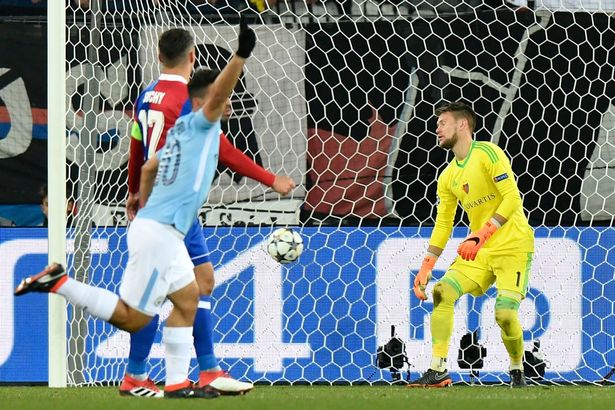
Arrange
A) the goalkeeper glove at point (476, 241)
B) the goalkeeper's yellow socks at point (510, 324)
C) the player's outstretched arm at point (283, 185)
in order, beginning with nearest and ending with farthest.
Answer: the player's outstretched arm at point (283, 185) → the goalkeeper glove at point (476, 241) → the goalkeeper's yellow socks at point (510, 324)

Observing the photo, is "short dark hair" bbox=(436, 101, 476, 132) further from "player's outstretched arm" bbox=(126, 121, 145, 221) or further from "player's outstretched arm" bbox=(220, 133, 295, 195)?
"player's outstretched arm" bbox=(126, 121, 145, 221)

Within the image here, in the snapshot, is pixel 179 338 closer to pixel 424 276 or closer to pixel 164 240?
pixel 164 240

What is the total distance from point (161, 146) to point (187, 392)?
4.05ft

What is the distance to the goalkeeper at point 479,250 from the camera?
24.5ft

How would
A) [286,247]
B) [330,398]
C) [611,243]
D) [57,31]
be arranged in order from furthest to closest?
[611,243] < [57,31] < [286,247] < [330,398]

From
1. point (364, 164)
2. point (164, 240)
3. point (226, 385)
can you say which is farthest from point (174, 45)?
point (364, 164)

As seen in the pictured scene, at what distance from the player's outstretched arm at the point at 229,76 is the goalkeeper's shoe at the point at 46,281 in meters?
0.92

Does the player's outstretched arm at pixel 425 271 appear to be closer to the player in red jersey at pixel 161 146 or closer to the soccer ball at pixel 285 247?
the soccer ball at pixel 285 247

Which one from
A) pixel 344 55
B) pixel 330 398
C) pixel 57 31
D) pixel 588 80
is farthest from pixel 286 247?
pixel 588 80

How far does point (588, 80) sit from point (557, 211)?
0.90 m

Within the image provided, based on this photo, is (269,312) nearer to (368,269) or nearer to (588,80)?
(368,269)

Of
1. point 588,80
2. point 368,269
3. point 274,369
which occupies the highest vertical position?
point 588,80

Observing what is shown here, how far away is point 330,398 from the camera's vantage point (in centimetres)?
595

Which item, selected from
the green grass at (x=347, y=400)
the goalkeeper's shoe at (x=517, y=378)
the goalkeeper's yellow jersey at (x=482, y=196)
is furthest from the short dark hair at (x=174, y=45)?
the goalkeeper's shoe at (x=517, y=378)
